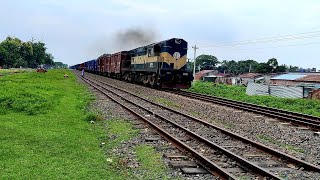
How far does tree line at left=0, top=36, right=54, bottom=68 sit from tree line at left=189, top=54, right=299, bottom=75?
55577 mm

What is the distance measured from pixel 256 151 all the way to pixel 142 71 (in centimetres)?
2561

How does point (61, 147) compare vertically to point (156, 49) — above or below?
below

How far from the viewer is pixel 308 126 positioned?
13156mm

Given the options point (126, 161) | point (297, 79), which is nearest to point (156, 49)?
point (126, 161)

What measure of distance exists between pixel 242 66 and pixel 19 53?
73.4 metres

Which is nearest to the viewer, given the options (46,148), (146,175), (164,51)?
(146,175)

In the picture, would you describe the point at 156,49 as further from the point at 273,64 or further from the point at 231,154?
the point at 273,64

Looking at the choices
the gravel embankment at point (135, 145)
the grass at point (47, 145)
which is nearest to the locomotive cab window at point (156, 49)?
the gravel embankment at point (135, 145)

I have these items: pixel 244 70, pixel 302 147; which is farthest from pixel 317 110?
pixel 244 70

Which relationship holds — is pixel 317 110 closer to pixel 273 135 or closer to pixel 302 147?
pixel 273 135

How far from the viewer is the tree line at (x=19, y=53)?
111 m

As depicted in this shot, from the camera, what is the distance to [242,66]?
5079 inches

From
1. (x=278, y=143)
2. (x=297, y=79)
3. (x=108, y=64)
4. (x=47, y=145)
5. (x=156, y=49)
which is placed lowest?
(x=278, y=143)

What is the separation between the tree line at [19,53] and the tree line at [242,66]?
5558cm
